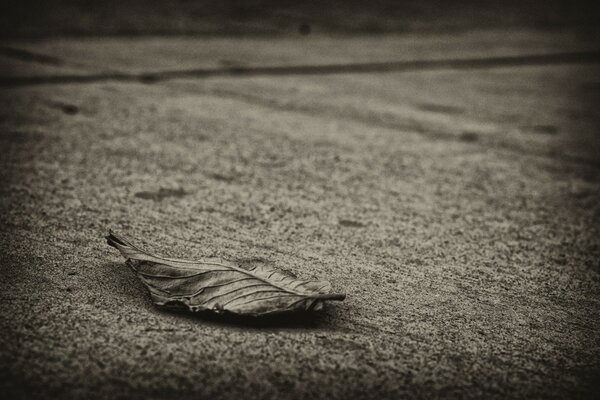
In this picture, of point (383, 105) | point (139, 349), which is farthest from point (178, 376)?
point (383, 105)

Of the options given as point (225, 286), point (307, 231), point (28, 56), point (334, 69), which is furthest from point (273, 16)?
point (225, 286)

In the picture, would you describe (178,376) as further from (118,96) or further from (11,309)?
(118,96)

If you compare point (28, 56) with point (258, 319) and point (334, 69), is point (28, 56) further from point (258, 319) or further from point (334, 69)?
point (258, 319)

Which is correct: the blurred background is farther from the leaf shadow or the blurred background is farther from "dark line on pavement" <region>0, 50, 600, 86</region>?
the leaf shadow

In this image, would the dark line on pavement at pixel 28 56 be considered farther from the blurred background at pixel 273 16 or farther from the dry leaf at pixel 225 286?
the dry leaf at pixel 225 286

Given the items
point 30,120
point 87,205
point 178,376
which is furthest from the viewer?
point 30,120

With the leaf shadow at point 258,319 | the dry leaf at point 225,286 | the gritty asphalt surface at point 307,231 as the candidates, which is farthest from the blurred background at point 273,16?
the leaf shadow at point 258,319

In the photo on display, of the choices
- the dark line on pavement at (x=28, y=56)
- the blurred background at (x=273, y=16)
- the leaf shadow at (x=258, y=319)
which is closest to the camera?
the leaf shadow at (x=258, y=319)
